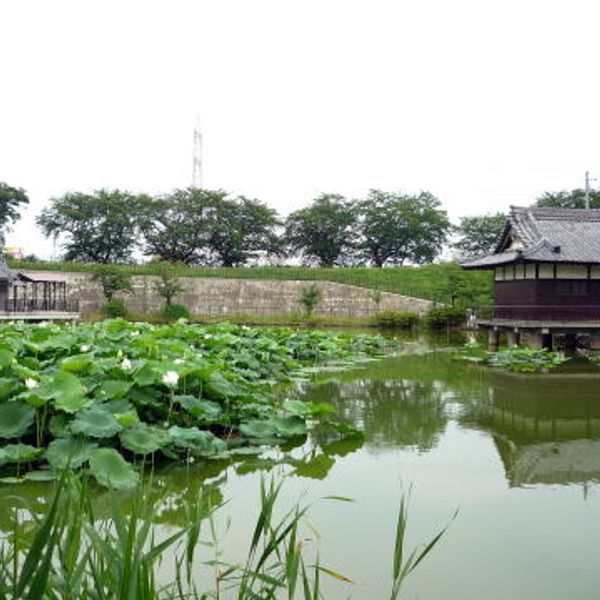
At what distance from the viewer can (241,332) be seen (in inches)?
561

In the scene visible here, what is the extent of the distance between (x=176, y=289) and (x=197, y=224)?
920cm

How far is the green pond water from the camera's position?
3311 mm

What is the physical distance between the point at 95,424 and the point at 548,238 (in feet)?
56.8

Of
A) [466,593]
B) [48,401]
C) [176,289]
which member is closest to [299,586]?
[466,593]

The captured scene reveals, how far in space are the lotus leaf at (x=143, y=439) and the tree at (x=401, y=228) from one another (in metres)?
40.8

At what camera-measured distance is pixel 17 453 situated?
454 centimetres

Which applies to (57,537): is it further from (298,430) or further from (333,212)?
(333,212)

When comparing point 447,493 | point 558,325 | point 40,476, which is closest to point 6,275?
point 558,325

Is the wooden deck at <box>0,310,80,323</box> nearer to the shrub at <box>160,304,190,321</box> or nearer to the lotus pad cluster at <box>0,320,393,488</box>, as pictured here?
the shrub at <box>160,304,190,321</box>

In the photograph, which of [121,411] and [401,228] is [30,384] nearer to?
[121,411]

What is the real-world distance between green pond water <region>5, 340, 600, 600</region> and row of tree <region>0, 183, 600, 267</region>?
116ft

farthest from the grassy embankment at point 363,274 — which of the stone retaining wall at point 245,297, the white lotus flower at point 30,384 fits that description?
the white lotus flower at point 30,384

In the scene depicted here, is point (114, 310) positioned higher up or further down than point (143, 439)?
higher up

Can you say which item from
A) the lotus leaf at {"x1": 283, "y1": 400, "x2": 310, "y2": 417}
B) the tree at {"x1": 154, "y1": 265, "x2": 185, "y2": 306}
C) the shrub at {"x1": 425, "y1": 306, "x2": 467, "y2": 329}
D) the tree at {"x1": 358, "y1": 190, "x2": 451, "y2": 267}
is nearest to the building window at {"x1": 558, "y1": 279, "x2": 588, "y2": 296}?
the shrub at {"x1": 425, "y1": 306, "x2": 467, "y2": 329}
